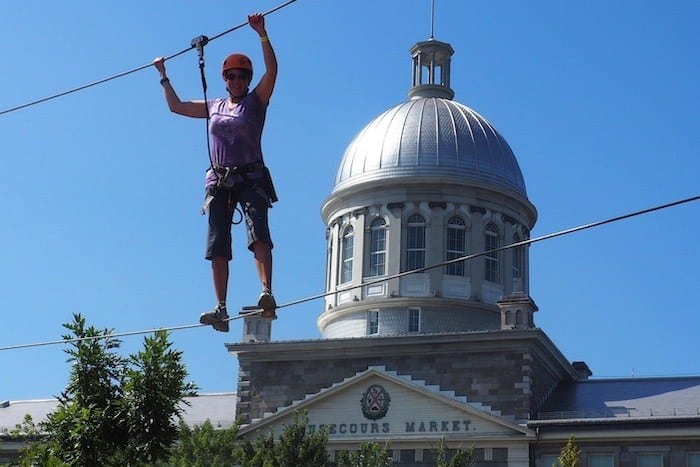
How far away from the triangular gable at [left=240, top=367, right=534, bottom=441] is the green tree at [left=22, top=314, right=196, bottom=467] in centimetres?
3149

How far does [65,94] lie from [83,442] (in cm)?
431

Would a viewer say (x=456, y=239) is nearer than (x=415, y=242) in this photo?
No

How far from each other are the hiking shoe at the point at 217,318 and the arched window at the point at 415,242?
4064 cm

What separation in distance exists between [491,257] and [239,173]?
140ft

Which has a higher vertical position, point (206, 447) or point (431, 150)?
point (431, 150)

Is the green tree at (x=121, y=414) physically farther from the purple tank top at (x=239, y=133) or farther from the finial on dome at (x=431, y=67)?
the finial on dome at (x=431, y=67)

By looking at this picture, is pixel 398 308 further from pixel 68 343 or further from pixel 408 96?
pixel 68 343

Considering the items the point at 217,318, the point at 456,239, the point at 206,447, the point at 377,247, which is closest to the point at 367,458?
the point at 206,447

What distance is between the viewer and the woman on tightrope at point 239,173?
1494 centimetres

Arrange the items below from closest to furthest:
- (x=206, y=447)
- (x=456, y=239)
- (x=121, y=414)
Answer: (x=121, y=414) → (x=206, y=447) → (x=456, y=239)

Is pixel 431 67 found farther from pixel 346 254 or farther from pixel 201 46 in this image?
pixel 201 46

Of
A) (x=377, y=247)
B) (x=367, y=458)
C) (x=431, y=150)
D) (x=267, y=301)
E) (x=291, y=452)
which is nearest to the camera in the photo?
(x=267, y=301)

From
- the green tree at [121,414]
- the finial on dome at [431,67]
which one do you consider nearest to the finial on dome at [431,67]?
the finial on dome at [431,67]

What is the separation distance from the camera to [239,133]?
14992mm
